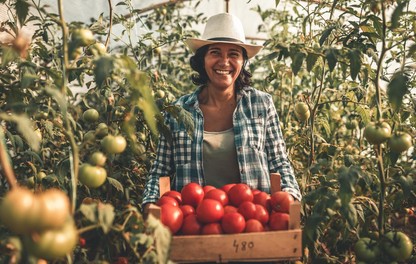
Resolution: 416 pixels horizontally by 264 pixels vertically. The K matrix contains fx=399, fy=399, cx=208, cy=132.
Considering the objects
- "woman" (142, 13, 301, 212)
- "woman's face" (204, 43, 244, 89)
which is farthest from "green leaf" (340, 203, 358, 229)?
"woman's face" (204, 43, 244, 89)

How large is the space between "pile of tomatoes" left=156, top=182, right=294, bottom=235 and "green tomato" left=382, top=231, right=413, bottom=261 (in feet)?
1.78

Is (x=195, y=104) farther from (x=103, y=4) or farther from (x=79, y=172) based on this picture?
(x=103, y=4)

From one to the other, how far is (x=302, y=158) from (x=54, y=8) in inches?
128

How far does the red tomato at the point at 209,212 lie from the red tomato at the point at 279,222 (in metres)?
0.21

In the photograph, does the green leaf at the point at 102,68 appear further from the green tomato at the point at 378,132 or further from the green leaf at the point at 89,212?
the green tomato at the point at 378,132

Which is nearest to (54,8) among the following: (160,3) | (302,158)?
(160,3)

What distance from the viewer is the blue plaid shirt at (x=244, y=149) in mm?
2428

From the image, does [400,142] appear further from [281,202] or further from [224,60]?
[224,60]

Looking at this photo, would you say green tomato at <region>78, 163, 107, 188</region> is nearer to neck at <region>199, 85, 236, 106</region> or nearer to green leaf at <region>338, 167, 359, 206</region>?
green leaf at <region>338, 167, 359, 206</region>

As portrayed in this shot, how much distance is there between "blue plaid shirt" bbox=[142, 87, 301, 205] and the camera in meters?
2.43

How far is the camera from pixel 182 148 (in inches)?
97.7

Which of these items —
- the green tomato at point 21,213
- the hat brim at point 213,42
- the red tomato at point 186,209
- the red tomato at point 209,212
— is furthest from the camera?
the hat brim at point 213,42

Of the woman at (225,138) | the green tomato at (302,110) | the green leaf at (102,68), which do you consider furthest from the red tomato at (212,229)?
the green tomato at (302,110)

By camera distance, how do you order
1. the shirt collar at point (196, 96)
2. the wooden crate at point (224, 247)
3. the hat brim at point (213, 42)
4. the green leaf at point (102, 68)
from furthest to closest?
the shirt collar at point (196, 96) < the hat brim at point (213, 42) < the wooden crate at point (224, 247) < the green leaf at point (102, 68)
